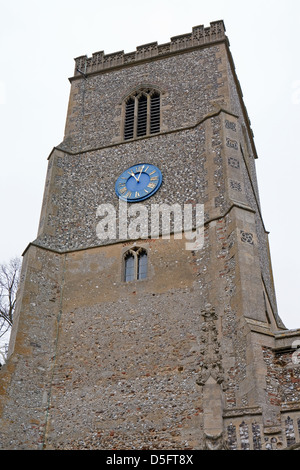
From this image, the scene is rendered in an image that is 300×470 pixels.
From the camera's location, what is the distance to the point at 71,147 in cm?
2216

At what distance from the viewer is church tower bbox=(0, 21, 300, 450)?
47.2ft

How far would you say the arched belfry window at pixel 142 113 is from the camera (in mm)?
22000

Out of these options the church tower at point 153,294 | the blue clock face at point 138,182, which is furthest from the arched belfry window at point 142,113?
the blue clock face at point 138,182

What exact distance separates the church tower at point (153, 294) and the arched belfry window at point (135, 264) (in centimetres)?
4

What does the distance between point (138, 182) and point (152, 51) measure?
7271 mm

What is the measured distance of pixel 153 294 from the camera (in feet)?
56.2

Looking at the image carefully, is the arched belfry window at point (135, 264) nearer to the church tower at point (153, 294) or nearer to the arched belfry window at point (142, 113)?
the church tower at point (153, 294)

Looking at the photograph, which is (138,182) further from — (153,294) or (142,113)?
(153,294)
